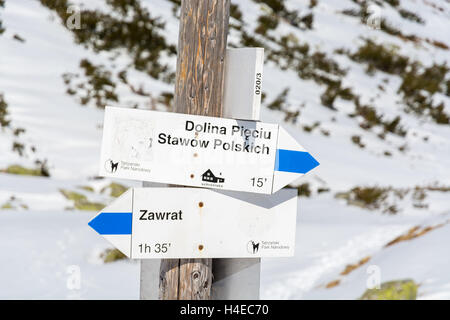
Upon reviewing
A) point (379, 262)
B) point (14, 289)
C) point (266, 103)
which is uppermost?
point (266, 103)

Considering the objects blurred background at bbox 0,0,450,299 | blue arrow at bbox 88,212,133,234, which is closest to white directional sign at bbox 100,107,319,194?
blue arrow at bbox 88,212,133,234

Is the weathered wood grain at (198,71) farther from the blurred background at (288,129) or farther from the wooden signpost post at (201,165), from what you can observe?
the blurred background at (288,129)

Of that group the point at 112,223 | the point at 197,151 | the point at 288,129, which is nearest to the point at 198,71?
the point at 197,151

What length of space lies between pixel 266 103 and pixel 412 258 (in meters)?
6.65

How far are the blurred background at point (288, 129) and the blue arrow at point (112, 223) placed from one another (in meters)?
2.56

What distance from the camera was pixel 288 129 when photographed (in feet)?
33.4

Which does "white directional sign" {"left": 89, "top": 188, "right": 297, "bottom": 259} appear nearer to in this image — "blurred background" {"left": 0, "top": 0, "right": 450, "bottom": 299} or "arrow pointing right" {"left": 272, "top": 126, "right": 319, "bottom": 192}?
"arrow pointing right" {"left": 272, "top": 126, "right": 319, "bottom": 192}

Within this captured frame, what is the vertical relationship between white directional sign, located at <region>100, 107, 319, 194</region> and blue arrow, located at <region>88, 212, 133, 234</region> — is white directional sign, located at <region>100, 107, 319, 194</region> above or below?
above

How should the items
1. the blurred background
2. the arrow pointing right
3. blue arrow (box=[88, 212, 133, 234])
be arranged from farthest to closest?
1. the blurred background
2. the arrow pointing right
3. blue arrow (box=[88, 212, 133, 234])

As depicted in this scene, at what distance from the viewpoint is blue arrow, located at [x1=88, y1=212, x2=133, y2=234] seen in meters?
2.03

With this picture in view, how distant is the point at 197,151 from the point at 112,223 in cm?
43

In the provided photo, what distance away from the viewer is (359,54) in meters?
14.9
